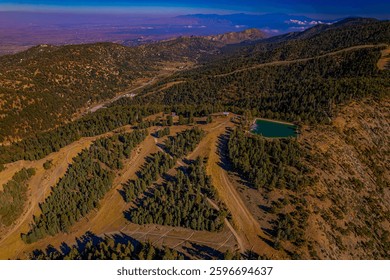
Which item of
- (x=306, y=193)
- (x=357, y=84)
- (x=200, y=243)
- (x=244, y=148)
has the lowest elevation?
(x=200, y=243)

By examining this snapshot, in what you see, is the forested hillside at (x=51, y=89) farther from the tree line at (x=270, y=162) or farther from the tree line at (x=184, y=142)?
the tree line at (x=270, y=162)

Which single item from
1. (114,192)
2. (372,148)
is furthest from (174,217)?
(372,148)

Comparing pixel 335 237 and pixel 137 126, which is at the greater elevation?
pixel 137 126

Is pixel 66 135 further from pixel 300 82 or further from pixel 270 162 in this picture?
pixel 300 82

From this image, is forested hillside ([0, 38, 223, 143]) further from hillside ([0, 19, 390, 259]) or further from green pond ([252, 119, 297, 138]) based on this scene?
green pond ([252, 119, 297, 138])

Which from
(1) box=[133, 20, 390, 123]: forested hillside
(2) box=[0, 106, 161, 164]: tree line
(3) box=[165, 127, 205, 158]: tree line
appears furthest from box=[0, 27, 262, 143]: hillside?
(3) box=[165, 127, 205, 158]: tree line

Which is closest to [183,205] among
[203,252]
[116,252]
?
[203,252]

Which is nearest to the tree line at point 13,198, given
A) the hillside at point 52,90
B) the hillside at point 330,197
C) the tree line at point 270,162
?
the hillside at point 330,197

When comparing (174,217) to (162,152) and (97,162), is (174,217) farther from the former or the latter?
(97,162)
